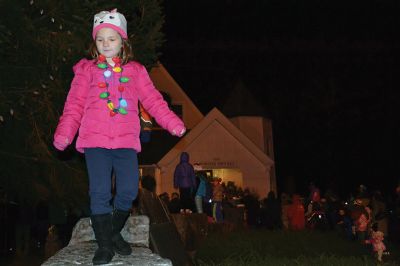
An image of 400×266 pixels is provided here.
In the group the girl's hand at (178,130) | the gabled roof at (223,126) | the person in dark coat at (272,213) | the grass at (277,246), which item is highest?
the gabled roof at (223,126)

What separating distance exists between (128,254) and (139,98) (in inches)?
48.2

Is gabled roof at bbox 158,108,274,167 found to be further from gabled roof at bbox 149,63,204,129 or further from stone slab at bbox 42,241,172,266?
stone slab at bbox 42,241,172,266

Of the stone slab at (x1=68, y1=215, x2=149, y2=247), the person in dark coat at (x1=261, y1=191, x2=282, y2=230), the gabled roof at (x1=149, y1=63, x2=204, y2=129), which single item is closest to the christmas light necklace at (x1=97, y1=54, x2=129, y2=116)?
the stone slab at (x1=68, y1=215, x2=149, y2=247)

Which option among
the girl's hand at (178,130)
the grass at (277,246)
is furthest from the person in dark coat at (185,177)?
the girl's hand at (178,130)

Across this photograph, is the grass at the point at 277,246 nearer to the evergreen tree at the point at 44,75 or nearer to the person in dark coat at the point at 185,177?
the person in dark coat at the point at 185,177

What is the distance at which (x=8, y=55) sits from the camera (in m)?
9.54

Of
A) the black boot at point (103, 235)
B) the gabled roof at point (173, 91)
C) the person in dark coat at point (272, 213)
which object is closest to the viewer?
the black boot at point (103, 235)

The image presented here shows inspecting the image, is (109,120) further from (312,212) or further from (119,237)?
(312,212)

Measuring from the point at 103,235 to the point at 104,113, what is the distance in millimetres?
882

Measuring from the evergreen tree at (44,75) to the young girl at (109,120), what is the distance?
14.4ft

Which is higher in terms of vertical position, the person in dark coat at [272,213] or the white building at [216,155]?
the white building at [216,155]

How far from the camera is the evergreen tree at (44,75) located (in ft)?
30.6

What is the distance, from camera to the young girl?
4215 millimetres

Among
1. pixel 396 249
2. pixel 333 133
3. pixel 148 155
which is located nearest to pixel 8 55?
pixel 396 249
